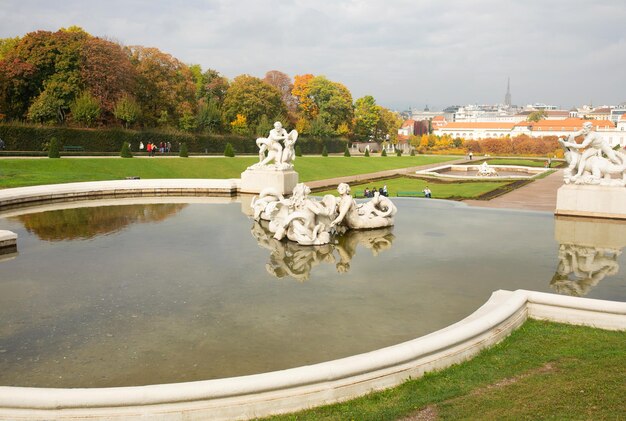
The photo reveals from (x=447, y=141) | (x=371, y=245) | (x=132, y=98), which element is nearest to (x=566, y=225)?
(x=371, y=245)

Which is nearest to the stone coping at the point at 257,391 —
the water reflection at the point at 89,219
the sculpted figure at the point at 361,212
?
the sculpted figure at the point at 361,212

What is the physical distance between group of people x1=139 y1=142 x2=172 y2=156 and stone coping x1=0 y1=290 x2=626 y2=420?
4199 centimetres

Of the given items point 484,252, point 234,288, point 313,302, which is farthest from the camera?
point 484,252

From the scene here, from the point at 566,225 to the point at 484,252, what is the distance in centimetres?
556

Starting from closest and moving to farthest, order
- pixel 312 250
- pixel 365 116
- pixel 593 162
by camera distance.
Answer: pixel 312 250 → pixel 593 162 → pixel 365 116

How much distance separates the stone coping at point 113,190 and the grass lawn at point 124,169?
18.2 ft

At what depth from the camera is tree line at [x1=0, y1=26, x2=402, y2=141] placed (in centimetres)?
4784

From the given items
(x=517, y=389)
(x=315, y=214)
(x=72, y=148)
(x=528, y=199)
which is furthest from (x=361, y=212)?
(x=72, y=148)

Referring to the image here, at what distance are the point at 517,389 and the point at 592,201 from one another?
14176mm

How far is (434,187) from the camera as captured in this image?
34.8m

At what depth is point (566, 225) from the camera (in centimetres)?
1691

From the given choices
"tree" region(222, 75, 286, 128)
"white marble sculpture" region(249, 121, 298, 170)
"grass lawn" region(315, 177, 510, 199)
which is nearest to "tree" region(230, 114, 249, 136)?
"tree" region(222, 75, 286, 128)

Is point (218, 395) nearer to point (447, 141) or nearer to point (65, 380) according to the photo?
point (65, 380)

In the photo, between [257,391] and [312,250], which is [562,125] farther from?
[257,391]
